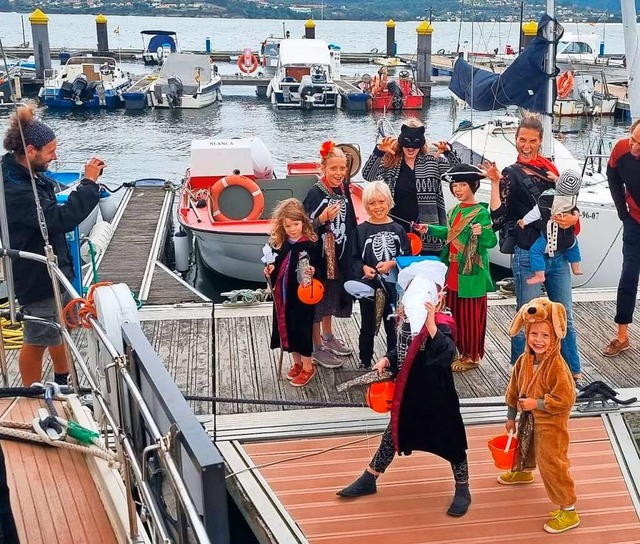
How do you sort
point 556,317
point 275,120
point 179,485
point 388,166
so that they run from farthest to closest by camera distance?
point 275,120 < point 388,166 < point 556,317 < point 179,485

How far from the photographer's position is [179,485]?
80.8 inches

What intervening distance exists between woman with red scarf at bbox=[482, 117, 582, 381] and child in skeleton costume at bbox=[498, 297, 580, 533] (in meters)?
1.35

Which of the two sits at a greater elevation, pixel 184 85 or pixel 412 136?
pixel 412 136

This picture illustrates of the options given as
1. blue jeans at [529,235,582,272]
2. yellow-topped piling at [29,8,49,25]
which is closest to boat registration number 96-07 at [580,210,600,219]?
blue jeans at [529,235,582,272]

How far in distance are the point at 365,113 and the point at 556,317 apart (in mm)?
34457

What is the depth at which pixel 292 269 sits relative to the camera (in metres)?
5.03

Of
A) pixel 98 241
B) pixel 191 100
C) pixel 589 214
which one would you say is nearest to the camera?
pixel 589 214

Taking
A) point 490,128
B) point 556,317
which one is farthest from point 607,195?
point 556,317

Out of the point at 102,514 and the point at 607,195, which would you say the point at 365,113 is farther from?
the point at 102,514

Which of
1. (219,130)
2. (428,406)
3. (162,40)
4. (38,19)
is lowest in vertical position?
(219,130)

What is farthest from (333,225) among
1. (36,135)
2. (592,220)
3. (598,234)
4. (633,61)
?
(598,234)

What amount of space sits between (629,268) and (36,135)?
3964mm

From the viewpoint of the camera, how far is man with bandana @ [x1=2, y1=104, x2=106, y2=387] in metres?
4.28

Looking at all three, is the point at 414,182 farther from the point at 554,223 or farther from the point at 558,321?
the point at 558,321
